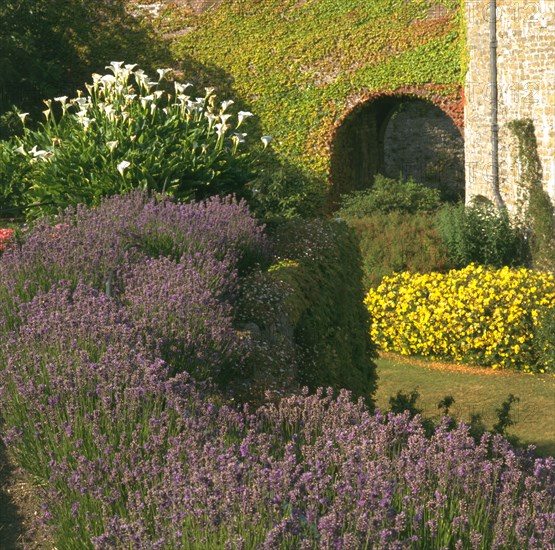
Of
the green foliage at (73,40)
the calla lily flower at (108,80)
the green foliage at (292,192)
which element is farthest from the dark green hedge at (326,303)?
the green foliage at (73,40)

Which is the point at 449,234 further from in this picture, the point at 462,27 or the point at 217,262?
the point at 217,262

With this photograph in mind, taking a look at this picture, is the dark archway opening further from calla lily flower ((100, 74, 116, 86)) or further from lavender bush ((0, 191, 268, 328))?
lavender bush ((0, 191, 268, 328))

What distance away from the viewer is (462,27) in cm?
1595

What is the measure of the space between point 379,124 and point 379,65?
256cm

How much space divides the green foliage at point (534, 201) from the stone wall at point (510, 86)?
12 cm

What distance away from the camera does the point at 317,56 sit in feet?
66.4

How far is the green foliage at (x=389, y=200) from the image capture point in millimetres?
17734

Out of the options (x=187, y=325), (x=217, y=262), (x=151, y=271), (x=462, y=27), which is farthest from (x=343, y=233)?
(x=462, y=27)

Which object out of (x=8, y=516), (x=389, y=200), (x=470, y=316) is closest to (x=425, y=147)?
(x=389, y=200)

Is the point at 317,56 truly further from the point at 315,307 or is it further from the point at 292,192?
the point at 315,307

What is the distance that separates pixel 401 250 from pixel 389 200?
270 cm

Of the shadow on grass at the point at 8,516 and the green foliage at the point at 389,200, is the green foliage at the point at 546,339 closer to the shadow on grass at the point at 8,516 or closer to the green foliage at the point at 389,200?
the green foliage at the point at 389,200

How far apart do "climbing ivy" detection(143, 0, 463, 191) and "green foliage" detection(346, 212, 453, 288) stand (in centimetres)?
406

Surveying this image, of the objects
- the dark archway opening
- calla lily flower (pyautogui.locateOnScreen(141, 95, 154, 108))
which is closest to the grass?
calla lily flower (pyautogui.locateOnScreen(141, 95, 154, 108))
